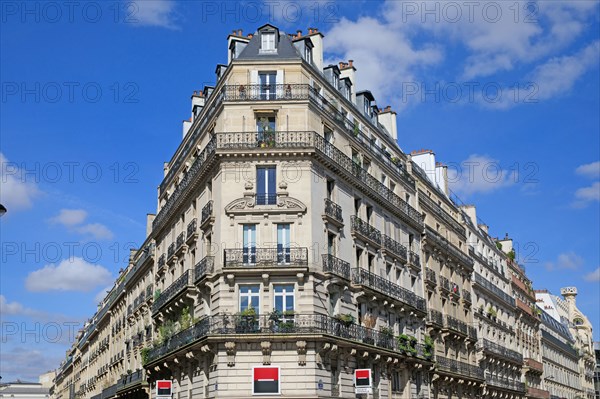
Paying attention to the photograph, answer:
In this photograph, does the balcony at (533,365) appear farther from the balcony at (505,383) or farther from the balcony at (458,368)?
the balcony at (458,368)

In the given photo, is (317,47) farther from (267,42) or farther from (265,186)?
(265,186)

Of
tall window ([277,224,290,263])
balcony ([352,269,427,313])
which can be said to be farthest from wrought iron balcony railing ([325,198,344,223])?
balcony ([352,269,427,313])

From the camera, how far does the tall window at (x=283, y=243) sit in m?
29.5

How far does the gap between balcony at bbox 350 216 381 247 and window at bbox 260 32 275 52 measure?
9051 mm

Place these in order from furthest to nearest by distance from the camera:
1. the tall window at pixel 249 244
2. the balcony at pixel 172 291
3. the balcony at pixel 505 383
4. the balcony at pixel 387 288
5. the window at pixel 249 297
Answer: the balcony at pixel 505 383, the balcony at pixel 172 291, the balcony at pixel 387 288, the tall window at pixel 249 244, the window at pixel 249 297

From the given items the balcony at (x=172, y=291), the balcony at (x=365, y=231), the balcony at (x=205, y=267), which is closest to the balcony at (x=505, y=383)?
the balcony at (x=365, y=231)

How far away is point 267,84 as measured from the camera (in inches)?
1282

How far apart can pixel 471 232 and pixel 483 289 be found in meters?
4.66

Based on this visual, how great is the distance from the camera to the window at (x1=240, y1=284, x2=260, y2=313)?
2916 centimetres

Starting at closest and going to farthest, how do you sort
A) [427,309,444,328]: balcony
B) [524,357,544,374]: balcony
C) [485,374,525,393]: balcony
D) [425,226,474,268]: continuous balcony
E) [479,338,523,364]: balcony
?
1. [427,309,444,328]: balcony
2. [425,226,474,268]: continuous balcony
3. [479,338,523,364]: balcony
4. [485,374,525,393]: balcony
5. [524,357,544,374]: balcony

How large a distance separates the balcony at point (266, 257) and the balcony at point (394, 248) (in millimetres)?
8964

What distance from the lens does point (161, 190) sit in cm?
4644

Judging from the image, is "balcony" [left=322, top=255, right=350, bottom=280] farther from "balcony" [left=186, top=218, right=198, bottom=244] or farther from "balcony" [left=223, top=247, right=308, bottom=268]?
"balcony" [left=186, top=218, right=198, bottom=244]

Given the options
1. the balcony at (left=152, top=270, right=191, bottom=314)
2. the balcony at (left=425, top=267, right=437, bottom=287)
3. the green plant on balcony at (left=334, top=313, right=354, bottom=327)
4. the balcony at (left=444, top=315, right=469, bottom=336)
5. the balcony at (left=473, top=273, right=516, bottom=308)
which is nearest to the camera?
the green plant on balcony at (left=334, top=313, right=354, bottom=327)
